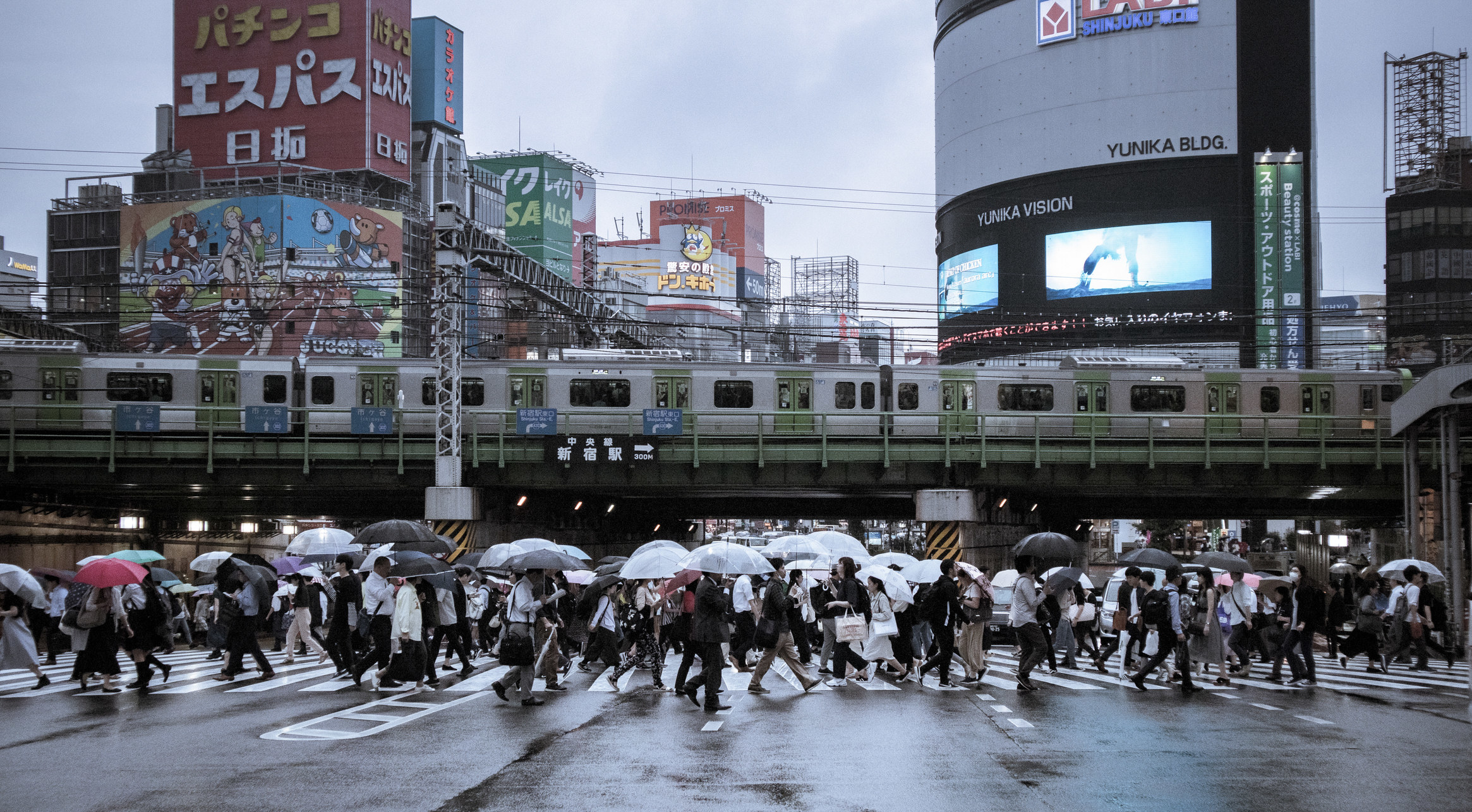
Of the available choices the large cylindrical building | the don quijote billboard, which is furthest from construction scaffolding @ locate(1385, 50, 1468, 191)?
the don quijote billboard

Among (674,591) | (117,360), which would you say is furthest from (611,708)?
(117,360)

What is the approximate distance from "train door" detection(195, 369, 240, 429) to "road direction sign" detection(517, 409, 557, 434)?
830 centimetres

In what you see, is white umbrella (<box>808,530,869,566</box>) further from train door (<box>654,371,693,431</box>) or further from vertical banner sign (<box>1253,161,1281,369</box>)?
vertical banner sign (<box>1253,161,1281,369</box>)

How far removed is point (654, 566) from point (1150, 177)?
5593 centimetres

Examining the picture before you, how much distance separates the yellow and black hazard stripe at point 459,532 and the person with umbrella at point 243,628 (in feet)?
52.6

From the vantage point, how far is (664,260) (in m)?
148

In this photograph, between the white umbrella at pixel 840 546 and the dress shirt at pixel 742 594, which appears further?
the white umbrella at pixel 840 546

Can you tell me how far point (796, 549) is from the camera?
22.2m

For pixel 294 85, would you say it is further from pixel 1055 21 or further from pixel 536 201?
pixel 1055 21

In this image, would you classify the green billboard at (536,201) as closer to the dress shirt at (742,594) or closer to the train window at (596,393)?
the train window at (596,393)

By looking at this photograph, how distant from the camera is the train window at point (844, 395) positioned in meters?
39.8

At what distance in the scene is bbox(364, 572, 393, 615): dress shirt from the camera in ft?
52.4

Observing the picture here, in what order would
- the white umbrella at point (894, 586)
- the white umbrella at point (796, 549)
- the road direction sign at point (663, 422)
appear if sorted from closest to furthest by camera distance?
the white umbrella at point (894, 586)
the white umbrella at point (796, 549)
the road direction sign at point (663, 422)

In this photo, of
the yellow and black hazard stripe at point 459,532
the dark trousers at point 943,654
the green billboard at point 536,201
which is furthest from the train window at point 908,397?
the green billboard at point 536,201
